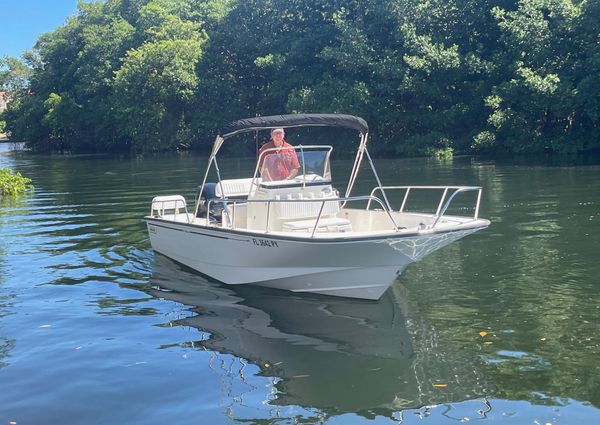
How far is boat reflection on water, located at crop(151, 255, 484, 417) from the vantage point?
696 centimetres

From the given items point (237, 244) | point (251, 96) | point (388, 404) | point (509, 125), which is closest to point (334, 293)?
point (237, 244)

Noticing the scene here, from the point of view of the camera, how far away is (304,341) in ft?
28.5

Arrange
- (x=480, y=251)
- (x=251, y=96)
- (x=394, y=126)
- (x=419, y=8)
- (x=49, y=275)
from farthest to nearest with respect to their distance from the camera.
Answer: (x=251, y=96)
(x=394, y=126)
(x=419, y=8)
(x=480, y=251)
(x=49, y=275)

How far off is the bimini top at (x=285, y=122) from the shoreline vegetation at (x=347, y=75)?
28.4 metres

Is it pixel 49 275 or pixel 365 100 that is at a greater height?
pixel 365 100

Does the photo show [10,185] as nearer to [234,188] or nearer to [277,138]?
[234,188]

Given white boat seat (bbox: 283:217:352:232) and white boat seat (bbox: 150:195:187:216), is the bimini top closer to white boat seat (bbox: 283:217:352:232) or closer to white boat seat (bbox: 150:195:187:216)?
white boat seat (bbox: 283:217:352:232)

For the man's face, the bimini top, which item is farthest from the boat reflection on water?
the bimini top

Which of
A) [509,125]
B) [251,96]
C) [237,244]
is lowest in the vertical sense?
[237,244]

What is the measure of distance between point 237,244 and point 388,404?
4747mm

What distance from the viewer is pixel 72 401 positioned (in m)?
7.03

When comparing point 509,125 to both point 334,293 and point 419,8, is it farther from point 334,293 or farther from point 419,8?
point 334,293

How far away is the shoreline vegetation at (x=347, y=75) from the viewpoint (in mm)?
39500

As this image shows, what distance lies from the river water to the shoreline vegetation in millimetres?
26394
